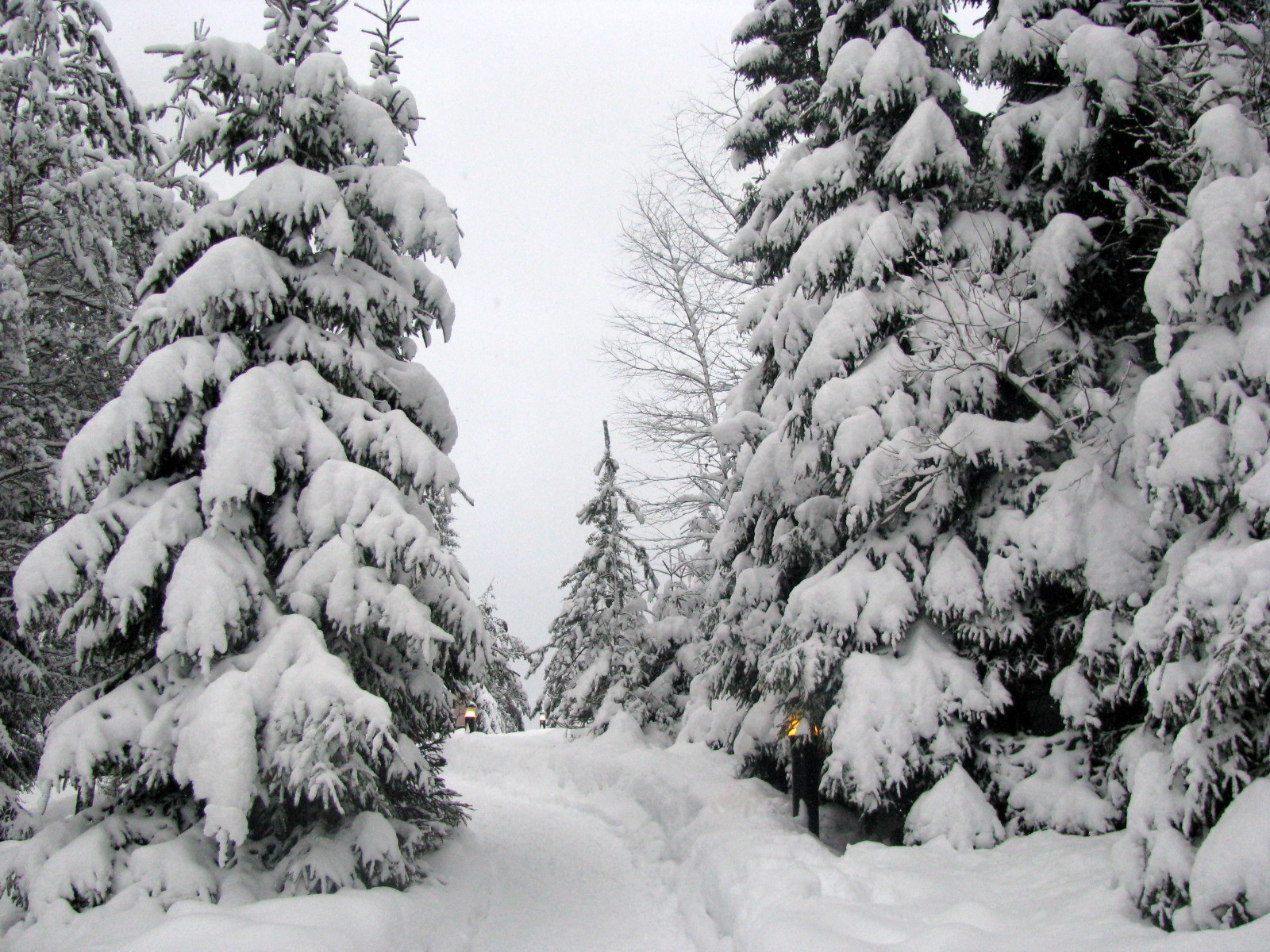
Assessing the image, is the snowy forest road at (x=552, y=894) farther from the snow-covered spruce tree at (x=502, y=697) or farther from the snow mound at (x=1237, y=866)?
the snow-covered spruce tree at (x=502, y=697)

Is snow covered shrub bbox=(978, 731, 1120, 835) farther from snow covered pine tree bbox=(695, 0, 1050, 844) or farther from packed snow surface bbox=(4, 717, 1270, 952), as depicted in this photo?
snow covered pine tree bbox=(695, 0, 1050, 844)

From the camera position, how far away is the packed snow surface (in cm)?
484

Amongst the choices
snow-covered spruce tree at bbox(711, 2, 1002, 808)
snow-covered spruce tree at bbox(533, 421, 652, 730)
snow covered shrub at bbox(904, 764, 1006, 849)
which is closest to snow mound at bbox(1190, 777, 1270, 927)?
snow covered shrub at bbox(904, 764, 1006, 849)

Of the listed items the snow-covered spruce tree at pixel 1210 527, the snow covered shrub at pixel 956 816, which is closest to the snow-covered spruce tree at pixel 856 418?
the snow covered shrub at pixel 956 816

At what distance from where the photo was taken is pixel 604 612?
19.1m

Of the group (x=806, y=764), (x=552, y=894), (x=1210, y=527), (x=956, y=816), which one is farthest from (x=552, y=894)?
(x=1210, y=527)

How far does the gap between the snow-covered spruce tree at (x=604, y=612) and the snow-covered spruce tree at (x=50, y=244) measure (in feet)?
34.1

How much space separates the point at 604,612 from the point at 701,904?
11900mm

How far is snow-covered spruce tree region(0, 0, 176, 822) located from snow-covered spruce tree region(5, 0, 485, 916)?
331 centimetres

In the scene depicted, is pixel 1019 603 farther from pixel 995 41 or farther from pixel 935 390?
pixel 995 41

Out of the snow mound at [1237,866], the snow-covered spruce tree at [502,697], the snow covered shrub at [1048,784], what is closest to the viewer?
the snow mound at [1237,866]

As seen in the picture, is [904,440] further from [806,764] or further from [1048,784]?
[806,764]

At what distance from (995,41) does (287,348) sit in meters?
7.54

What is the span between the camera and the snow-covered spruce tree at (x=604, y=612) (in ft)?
60.2
